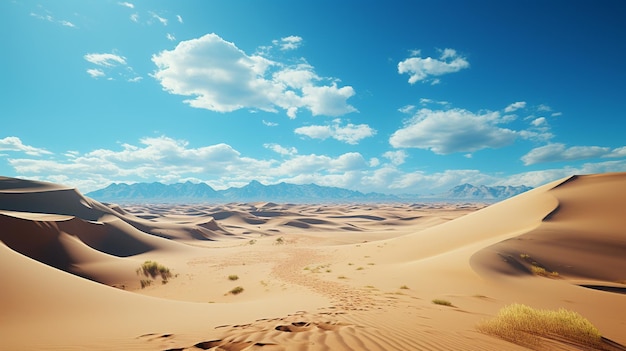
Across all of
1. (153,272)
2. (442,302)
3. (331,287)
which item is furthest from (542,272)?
(153,272)

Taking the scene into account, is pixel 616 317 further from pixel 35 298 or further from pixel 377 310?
pixel 35 298

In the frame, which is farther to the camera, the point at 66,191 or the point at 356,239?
the point at 356,239

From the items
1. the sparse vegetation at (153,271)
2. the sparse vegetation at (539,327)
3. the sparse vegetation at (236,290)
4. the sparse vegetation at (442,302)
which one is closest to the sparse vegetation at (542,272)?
the sparse vegetation at (442,302)

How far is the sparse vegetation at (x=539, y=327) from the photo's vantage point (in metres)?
5.75

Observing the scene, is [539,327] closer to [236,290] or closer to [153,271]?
[236,290]

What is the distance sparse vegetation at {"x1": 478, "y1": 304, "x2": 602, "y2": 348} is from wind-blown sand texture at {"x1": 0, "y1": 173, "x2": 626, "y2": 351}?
305 mm

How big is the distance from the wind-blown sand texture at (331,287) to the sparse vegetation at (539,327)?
1.00 feet

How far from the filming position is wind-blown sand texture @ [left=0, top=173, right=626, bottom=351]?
5.07 metres

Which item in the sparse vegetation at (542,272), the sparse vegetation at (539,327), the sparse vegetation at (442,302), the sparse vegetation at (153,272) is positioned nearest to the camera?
the sparse vegetation at (539,327)

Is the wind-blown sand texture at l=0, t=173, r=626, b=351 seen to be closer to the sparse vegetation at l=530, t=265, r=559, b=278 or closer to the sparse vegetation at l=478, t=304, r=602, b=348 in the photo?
the sparse vegetation at l=530, t=265, r=559, b=278

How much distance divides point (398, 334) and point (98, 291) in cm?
803

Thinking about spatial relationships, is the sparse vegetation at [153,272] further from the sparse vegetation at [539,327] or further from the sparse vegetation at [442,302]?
the sparse vegetation at [539,327]

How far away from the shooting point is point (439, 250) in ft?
69.7

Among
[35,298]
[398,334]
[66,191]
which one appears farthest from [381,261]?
[66,191]
